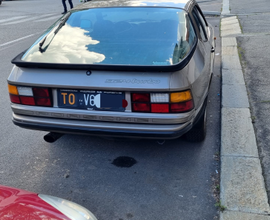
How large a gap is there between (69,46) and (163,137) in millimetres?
1466

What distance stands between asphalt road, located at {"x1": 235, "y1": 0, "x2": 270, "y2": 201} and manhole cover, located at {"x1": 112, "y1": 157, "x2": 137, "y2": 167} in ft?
4.57

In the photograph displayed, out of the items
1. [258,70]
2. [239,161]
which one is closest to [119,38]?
[239,161]

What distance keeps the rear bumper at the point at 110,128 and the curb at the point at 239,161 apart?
70 centimetres

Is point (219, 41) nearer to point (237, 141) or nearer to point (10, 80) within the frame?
point (237, 141)

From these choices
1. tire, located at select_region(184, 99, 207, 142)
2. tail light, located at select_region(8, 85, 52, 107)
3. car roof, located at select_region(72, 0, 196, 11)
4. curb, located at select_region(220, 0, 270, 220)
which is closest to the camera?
curb, located at select_region(220, 0, 270, 220)

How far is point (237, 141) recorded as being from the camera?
152 inches

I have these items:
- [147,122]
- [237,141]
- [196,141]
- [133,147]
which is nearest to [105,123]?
[147,122]

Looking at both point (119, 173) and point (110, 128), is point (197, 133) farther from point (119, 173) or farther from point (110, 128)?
point (110, 128)

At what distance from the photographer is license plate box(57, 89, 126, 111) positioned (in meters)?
2.99

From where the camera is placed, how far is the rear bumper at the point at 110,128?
3.02m

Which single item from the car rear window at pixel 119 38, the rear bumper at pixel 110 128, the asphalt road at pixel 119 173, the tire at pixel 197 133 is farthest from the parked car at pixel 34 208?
the tire at pixel 197 133

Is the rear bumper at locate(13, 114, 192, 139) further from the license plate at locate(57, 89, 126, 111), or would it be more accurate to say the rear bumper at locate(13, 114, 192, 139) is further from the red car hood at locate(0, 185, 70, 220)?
the red car hood at locate(0, 185, 70, 220)

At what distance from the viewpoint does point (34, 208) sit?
1.87m

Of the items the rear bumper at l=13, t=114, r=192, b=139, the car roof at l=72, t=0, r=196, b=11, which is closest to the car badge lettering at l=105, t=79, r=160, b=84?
the rear bumper at l=13, t=114, r=192, b=139
